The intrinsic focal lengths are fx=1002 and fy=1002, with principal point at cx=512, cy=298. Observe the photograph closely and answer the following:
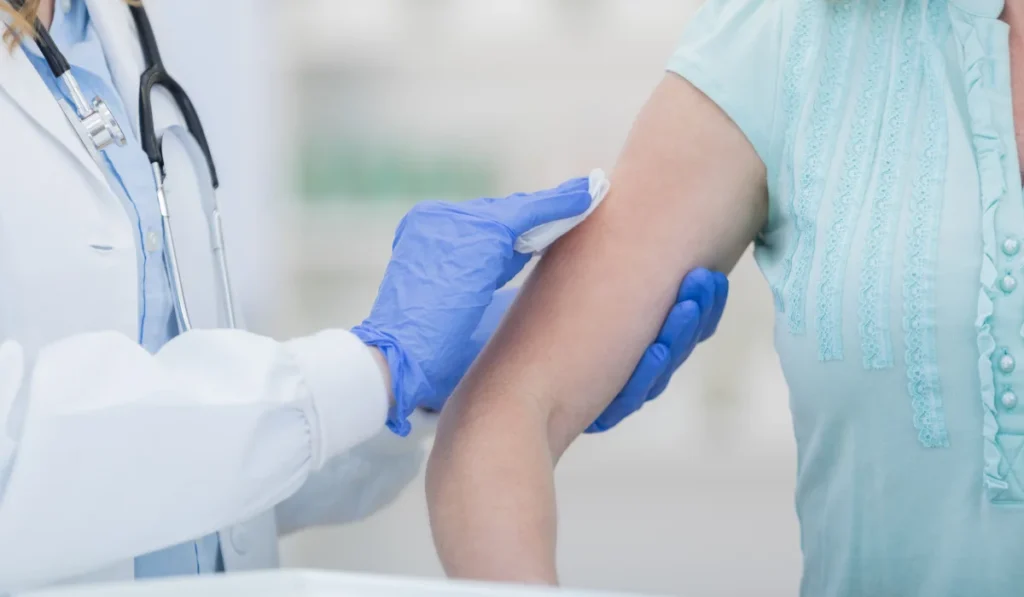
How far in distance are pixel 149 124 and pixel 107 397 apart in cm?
44

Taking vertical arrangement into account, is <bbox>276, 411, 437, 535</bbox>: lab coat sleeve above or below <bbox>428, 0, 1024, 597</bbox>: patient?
below

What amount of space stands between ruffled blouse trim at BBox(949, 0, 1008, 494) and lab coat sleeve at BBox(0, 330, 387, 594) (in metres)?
0.60

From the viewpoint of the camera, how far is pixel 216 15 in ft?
5.09

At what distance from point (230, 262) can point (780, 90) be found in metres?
0.79

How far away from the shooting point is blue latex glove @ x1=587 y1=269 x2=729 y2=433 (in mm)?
1111

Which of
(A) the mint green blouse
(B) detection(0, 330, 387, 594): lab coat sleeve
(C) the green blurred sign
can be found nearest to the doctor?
(B) detection(0, 330, 387, 594): lab coat sleeve

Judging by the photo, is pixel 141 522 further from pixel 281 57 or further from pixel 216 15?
pixel 281 57

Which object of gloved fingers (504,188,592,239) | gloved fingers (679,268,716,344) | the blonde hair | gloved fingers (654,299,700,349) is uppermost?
the blonde hair

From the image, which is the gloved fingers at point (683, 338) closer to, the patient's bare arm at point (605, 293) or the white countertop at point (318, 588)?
the patient's bare arm at point (605, 293)

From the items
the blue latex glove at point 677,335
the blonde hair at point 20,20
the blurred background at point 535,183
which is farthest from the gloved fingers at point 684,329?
the blurred background at point 535,183

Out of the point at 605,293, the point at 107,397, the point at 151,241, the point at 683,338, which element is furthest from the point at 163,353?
the point at 683,338

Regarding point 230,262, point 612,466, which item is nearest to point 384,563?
point 612,466

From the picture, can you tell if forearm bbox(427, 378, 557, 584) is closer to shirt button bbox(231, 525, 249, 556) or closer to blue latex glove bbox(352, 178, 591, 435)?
blue latex glove bbox(352, 178, 591, 435)

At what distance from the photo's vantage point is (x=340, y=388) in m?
0.99
